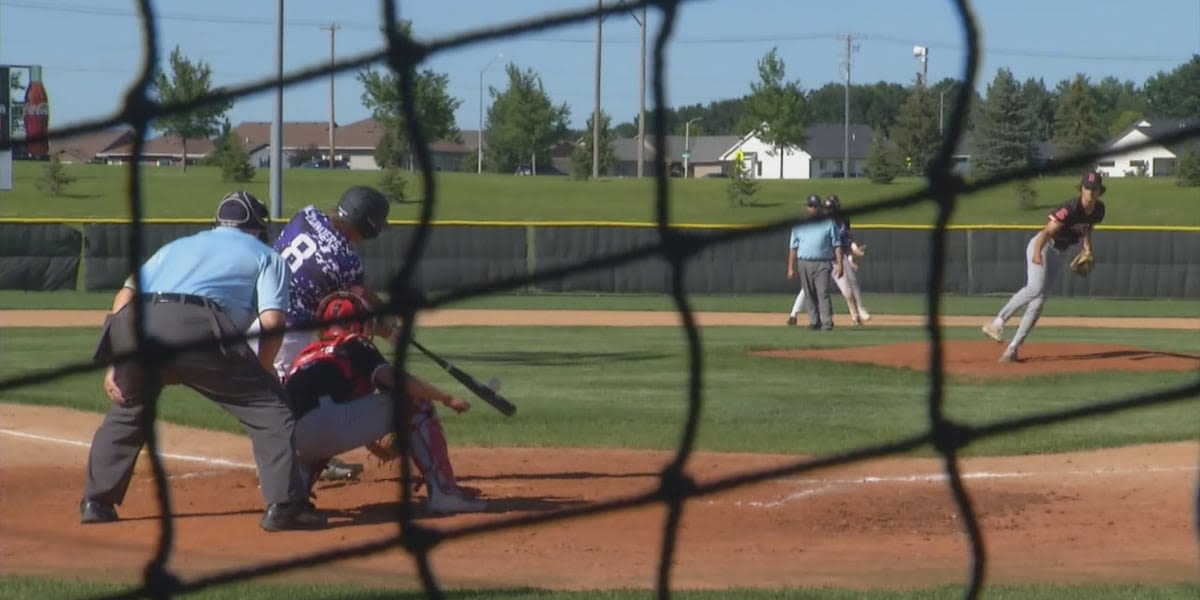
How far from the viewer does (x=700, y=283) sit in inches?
1097

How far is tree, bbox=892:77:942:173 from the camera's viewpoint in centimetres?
766

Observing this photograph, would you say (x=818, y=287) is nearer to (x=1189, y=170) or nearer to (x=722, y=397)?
(x=722, y=397)

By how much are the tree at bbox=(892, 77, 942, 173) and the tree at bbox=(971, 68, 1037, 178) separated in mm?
328

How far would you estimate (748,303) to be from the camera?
25406mm

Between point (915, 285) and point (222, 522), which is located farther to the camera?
point (915, 285)

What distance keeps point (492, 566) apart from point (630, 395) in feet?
18.5

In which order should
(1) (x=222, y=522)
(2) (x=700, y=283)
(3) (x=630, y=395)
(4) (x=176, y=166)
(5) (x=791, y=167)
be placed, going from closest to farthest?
(1) (x=222, y=522)
(3) (x=630, y=395)
(2) (x=700, y=283)
(5) (x=791, y=167)
(4) (x=176, y=166)

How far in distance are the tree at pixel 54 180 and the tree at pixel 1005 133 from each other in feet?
125

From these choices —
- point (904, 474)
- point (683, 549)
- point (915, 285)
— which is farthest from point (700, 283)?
point (683, 549)

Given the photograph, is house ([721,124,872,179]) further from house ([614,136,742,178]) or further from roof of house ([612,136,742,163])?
house ([614,136,742,178])

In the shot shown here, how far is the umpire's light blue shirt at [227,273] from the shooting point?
6137 millimetres

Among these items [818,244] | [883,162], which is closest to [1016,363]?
[818,244]

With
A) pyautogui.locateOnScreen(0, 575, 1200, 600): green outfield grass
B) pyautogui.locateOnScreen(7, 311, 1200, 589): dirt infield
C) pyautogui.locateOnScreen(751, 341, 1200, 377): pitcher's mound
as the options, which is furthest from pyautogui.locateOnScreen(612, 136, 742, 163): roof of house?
pyautogui.locateOnScreen(0, 575, 1200, 600): green outfield grass

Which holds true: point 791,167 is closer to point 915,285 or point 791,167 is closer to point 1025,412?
point 915,285
